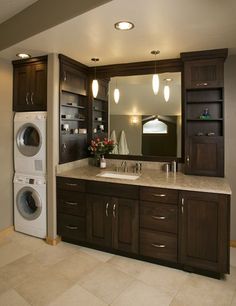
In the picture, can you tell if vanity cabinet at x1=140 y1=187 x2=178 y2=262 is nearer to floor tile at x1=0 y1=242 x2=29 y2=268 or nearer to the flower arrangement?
the flower arrangement

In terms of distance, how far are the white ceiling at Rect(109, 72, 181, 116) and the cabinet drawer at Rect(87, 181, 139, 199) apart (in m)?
1.19

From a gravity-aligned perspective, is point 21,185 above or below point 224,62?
below

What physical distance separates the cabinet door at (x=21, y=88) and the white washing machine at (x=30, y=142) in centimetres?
11

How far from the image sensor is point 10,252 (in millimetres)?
2934

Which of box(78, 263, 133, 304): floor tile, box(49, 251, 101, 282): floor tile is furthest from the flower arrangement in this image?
box(78, 263, 133, 304): floor tile

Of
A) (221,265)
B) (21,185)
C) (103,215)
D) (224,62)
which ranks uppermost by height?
(224,62)

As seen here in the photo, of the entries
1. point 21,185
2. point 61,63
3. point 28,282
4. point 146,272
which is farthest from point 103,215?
point 61,63

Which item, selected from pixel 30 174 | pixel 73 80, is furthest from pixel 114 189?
pixel 73 80

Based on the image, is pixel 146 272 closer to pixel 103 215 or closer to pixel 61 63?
pixel 103 215

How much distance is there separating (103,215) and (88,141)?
1.30 meters

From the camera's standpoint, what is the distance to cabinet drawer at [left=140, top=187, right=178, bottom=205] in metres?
2.53

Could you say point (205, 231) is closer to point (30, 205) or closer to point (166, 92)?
point (166, 92)

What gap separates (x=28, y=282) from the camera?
234 centimetres

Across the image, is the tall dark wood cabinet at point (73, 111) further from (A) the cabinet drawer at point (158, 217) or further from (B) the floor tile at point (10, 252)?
(A) the cabinet drawer at point (158, 217)
